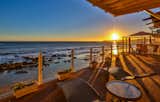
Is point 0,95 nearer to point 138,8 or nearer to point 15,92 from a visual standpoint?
point 15,92

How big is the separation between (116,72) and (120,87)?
95 centimetres

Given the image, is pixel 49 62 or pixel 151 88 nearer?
pixel 151 88

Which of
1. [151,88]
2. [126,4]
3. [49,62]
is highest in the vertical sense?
[126,4]

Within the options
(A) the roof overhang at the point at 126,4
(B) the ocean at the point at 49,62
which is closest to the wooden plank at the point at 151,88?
(A) the roof overhang at the point at 126,4

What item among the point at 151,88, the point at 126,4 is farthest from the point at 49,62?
the point at 126,4

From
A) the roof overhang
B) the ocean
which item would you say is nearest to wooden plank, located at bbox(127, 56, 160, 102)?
the roof overhang

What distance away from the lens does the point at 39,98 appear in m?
2.79

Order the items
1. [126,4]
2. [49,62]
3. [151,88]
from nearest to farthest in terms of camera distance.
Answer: [126,4]
[151,88]
[49,62]

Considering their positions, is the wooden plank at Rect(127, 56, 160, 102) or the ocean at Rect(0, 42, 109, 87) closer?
the wooden plank at Rect(127, 56, 160, 102)

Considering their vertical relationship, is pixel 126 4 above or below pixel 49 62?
above

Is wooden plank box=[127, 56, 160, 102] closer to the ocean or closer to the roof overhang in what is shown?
the roof overhang

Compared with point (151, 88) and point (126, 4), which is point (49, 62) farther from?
point (126, 4)

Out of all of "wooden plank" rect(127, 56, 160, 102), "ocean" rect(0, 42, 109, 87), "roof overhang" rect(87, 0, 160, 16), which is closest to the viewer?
"roof overhang" rect(87, 0, 160, 16)

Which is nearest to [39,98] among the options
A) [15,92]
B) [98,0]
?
[15,92]
